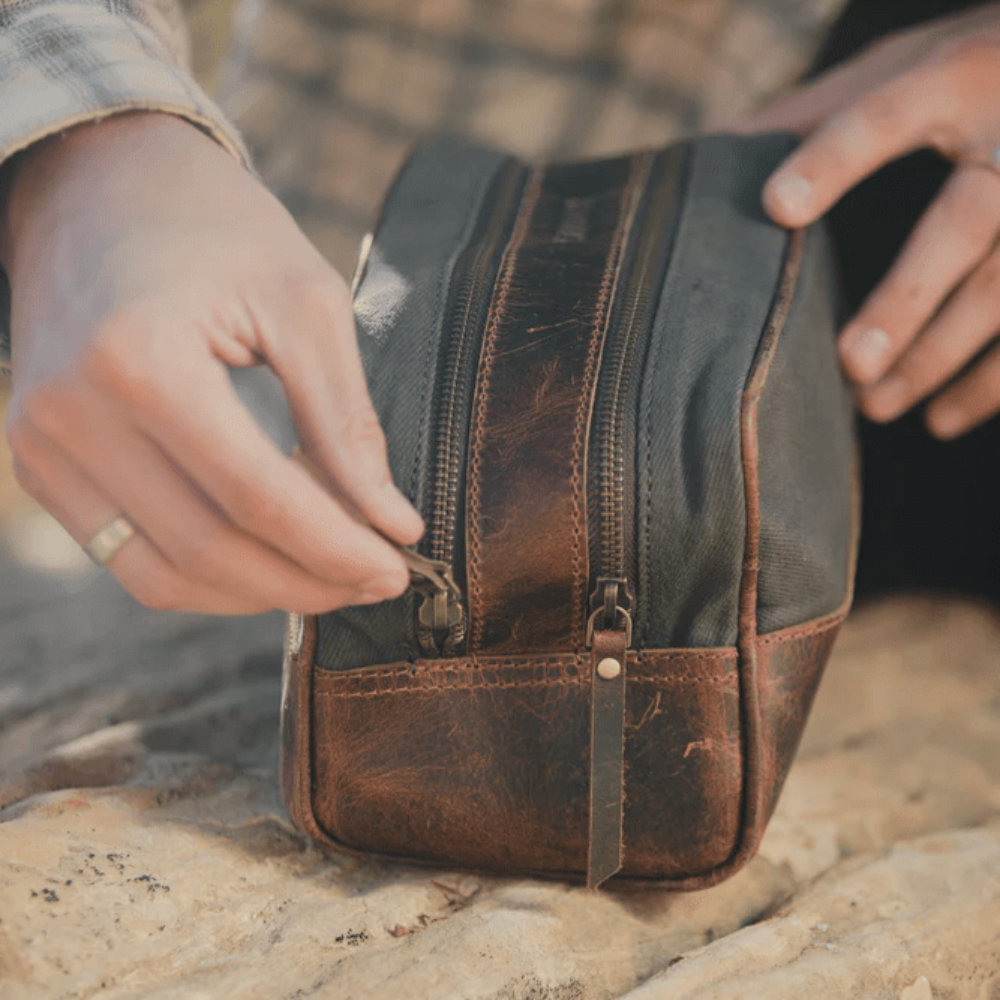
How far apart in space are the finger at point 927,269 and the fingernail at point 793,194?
14 centimetres

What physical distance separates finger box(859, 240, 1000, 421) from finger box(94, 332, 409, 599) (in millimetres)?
710

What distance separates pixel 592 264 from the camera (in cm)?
83

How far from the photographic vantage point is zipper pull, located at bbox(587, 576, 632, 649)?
0.73 meters

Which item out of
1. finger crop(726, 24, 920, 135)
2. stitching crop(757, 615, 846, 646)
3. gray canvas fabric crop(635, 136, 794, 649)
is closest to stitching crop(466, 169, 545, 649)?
gray canvas fabric crop(635, 136, 794, 649)

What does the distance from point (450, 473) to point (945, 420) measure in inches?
27.0

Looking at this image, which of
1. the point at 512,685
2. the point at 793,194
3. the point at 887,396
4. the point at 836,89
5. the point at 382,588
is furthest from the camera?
the point at 836,89

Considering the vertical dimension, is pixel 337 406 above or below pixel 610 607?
above

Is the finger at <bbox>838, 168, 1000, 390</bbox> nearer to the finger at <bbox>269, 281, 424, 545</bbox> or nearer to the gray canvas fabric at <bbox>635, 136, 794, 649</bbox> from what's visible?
the gray canvas fabric at <bbox>635, 136, 794, 649</bbox>

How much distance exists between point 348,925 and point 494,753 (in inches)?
6.8

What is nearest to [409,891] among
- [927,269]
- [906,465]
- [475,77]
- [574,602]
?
[574,602]

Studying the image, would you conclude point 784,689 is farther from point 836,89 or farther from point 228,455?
point 836,89

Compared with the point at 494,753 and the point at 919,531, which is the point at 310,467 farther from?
the point at 919,531

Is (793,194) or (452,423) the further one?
(793,194)

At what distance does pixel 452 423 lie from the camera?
75cm
